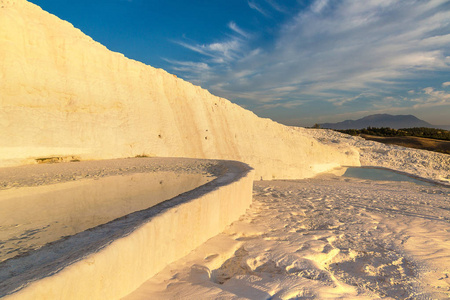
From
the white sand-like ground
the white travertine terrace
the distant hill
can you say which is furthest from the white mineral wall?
the distant hill

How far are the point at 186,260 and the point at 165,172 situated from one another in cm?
355

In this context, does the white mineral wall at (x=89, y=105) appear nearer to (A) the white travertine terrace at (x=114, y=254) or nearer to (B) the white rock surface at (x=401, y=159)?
(A) the white travertine terrace at (x=114, y=254)

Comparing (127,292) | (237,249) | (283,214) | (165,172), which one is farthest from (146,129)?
(127,292)

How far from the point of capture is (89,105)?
25.3 ft

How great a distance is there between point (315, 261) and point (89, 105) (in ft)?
25.2

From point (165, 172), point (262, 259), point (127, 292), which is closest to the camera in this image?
point (127, 292)

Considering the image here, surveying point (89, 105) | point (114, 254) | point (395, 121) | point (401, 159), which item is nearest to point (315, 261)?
point (114, 254)

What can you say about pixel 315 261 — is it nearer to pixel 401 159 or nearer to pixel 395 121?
pixel 401 159

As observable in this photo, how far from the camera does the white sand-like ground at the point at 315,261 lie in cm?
196

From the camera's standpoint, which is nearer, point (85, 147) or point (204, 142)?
point (85, 147)

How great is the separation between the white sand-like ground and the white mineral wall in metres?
5.77

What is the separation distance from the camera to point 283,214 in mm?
4227

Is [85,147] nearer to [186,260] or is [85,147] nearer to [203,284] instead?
[186,260]

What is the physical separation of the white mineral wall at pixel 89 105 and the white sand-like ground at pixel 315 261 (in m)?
5.77
